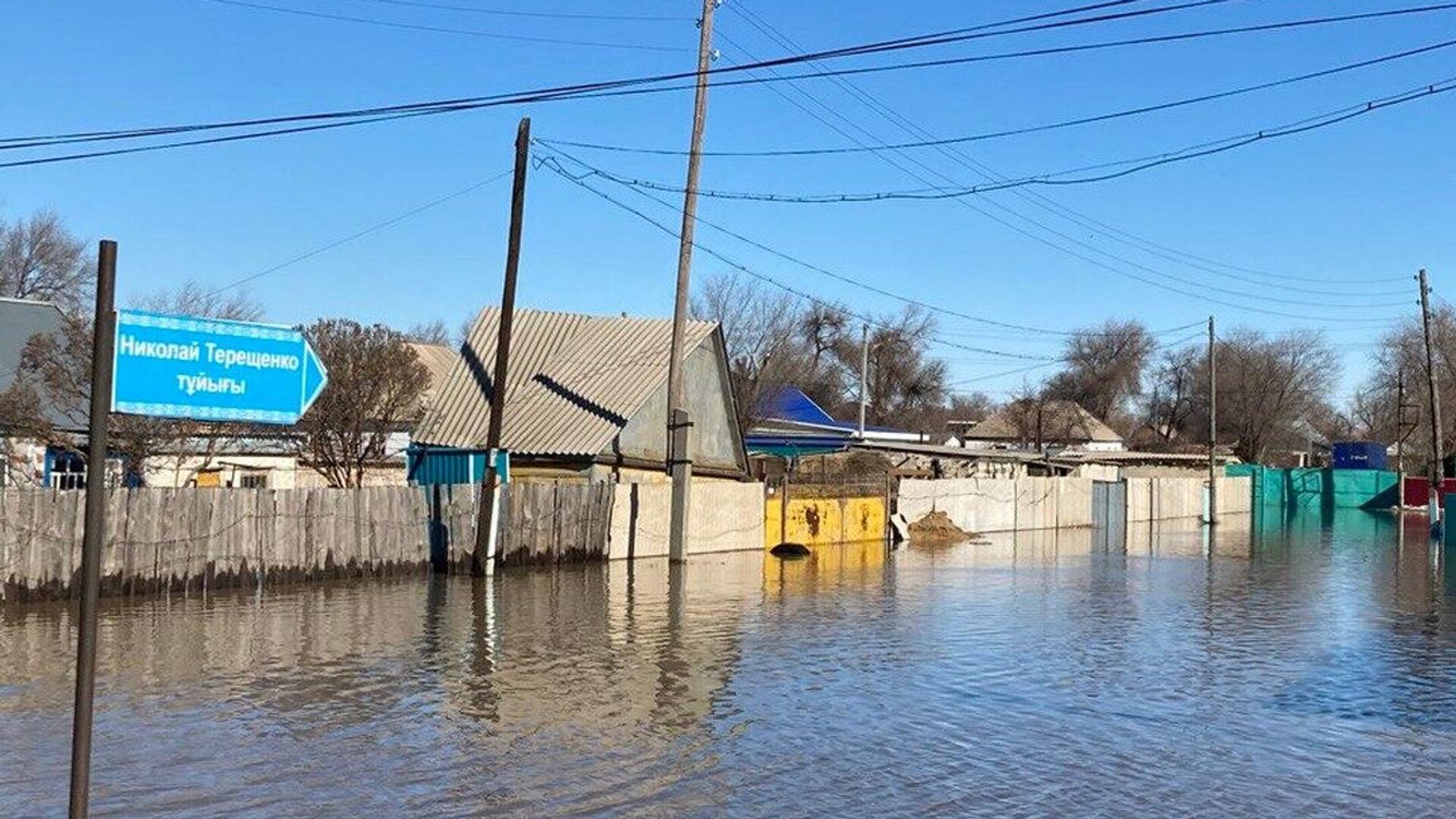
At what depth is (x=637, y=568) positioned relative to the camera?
29578 millimetres

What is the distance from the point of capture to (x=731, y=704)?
45.3ft

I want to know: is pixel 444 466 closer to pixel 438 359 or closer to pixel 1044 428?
pixel 438 359

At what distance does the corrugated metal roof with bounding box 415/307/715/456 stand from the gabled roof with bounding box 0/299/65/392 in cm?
928

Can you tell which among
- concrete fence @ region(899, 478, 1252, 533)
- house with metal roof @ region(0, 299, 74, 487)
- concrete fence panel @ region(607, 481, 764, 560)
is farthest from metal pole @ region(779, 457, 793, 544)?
house with metal roof @ region(0, 299, 74, 487)

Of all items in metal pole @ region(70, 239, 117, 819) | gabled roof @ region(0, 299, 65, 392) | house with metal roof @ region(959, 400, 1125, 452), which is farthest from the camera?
house with metal roof @ region(959, 400, 1125, 452)

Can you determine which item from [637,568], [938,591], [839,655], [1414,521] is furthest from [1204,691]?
[1414,521]

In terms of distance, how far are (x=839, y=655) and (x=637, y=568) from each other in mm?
12568

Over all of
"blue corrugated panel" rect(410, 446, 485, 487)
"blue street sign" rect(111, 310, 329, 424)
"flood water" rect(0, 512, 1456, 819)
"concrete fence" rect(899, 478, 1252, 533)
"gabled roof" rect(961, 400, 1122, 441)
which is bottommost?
"flood water" rect(0, 512, 1456, 819)

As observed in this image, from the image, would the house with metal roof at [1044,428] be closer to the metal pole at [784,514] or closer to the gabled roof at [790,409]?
the gabled roof at [790,409]

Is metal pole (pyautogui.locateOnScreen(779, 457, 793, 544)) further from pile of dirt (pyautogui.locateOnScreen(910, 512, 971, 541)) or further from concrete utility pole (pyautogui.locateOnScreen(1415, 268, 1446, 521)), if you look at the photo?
concrete utility pole (pyautogui.locateOnScreen(1415, 268, 1446, 521))

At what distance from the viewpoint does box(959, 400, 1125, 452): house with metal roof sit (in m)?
86.9

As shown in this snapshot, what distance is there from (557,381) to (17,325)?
42.9 ft

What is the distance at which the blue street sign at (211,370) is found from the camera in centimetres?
653

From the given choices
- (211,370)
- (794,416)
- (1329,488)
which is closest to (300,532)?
(211,370)
